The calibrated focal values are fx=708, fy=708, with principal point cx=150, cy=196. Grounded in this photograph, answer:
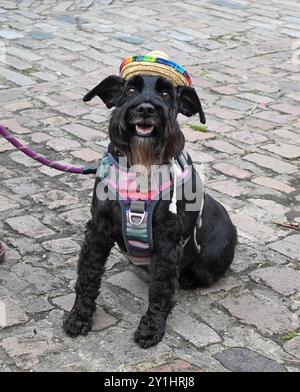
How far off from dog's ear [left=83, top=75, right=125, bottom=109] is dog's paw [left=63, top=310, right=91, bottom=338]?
1097 mm

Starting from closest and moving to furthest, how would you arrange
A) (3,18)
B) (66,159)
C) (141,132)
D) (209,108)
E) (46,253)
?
(141,132), (46,253), (66,159), (209,108), (3,18)

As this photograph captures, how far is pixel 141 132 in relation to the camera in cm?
328

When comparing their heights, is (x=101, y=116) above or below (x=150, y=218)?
below

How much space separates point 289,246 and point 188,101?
5.02 ft

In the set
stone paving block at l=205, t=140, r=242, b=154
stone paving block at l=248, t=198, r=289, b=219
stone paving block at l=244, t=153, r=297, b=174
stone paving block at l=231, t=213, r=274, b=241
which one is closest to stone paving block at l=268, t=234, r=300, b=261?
stone paving block at l=231, t=213, r=274, b=241

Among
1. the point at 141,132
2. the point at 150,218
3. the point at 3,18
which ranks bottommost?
the point at 3,18

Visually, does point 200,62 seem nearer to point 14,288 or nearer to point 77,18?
point 77,18

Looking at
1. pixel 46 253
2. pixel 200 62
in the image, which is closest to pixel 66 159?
pixel 46 253

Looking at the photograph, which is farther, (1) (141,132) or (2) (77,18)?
(2) (77,18)

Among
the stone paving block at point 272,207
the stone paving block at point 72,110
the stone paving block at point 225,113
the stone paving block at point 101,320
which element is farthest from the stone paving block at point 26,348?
the stone paving block at point 225,113

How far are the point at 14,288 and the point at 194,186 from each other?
3.97 ft

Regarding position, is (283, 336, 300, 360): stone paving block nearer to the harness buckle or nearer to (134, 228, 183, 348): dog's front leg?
(134, 228, 183, 348): dog's front leg

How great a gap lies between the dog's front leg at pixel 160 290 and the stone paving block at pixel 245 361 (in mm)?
334

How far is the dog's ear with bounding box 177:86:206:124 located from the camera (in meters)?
3.47
